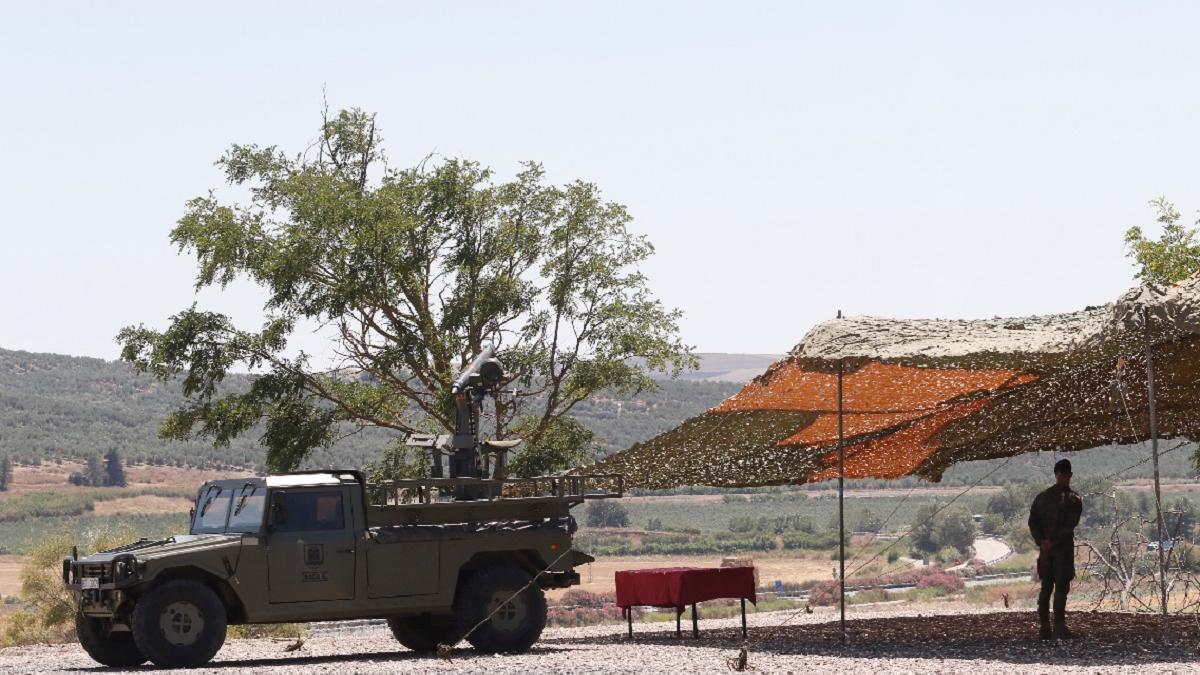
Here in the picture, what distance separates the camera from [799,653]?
629 inches

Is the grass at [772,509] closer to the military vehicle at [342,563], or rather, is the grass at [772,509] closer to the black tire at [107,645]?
the military vehicle at [342,563]

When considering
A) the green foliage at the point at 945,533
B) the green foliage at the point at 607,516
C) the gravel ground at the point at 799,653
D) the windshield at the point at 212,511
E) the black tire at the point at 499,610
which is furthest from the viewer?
the green foliage at the point at 607,516

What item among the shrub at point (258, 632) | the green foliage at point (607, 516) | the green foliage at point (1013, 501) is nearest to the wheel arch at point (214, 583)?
the shrub at point (258, 632)

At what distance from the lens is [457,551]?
16672 millimetres

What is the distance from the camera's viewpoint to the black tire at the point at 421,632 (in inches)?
691

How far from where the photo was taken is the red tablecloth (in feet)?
58.4

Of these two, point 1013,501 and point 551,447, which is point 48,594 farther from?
point 1013,501

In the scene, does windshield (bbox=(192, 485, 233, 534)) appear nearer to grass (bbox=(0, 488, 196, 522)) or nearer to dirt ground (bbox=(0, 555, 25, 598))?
dirt ground (bbox=(0, 555, 25, 598))

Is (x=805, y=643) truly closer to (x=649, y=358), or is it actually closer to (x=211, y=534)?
(x=211, y=534)

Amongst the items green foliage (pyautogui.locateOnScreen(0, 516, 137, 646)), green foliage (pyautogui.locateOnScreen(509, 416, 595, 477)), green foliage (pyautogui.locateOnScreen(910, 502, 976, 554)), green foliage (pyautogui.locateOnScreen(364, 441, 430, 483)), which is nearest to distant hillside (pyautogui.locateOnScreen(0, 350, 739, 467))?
green foliage (pyautogui.locateOnScreen(910, 502, 976, 554))

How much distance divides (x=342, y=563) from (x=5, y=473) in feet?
278

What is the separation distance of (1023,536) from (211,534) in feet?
196

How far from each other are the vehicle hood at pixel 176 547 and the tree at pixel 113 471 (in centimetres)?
8150

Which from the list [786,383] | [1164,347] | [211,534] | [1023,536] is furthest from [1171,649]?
[1023,536]
